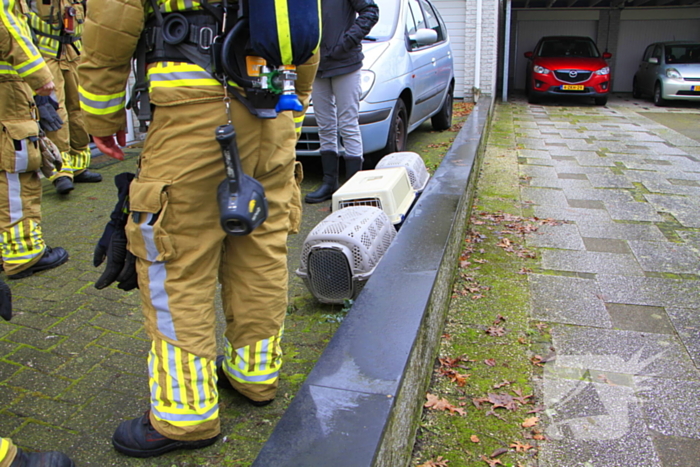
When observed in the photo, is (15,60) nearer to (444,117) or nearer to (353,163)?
(353,163)

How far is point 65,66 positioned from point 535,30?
19.5 m

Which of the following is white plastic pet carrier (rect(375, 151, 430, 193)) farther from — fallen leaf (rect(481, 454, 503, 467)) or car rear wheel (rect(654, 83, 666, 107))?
car rear wheel (rect(654, 83, 666, 107))

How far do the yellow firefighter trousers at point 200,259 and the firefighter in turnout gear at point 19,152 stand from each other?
84.3 inches

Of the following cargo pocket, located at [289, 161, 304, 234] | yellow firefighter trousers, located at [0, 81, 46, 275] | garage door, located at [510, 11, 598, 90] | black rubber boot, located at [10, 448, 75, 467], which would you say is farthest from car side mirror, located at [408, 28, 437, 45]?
garage door, located at [510, 11, 598, 90]

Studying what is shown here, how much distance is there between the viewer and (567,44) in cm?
1653

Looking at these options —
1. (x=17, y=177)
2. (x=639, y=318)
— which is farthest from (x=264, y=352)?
(x=17, y=177)

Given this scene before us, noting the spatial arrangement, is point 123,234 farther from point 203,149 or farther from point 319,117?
point 319,117

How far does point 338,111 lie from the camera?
531 centimetres

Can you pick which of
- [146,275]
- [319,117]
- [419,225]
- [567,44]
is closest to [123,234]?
[146,275]

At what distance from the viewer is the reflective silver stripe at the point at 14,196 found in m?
3.88

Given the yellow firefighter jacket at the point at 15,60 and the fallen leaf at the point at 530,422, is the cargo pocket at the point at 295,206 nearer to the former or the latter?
the fallen leaf at the point at 530,422

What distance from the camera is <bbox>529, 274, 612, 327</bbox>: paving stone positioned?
11.3 feet

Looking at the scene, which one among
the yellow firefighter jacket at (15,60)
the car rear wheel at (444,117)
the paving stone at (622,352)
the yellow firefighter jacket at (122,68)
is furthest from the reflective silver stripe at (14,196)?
the car rear wheel at (444,117)

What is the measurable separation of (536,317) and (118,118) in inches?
96.1
